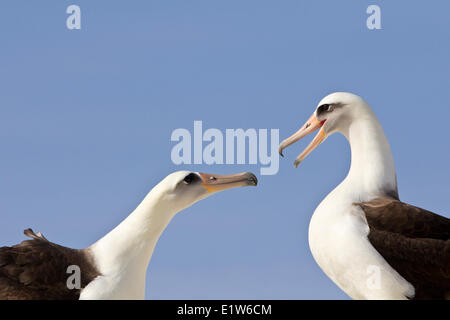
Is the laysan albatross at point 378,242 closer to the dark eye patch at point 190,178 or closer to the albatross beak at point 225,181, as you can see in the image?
the albatross beak at point 225,181

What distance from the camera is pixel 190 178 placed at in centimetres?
1122

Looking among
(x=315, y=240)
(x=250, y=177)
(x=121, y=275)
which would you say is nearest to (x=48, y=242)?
(x=121, y=275)

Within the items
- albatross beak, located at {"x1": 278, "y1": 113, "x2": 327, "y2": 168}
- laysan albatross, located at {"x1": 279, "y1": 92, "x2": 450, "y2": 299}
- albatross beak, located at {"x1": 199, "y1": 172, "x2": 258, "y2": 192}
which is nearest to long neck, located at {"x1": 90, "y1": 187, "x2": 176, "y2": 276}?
albatross beak, located at {"x1": 199, "y1": 172, "x2": 258, "y2": 192}

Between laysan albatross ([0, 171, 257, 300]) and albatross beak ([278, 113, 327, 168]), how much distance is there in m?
0.69

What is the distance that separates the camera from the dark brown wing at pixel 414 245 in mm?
10234

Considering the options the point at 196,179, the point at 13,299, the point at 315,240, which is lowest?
the point at 13,299

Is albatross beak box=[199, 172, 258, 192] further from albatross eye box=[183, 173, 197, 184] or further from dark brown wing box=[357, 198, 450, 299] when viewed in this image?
dark brown wing box=[357, 198, 450, 299]

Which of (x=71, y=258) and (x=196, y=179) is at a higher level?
(x=196, y=179)

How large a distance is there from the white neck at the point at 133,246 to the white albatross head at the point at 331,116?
1.90 meters

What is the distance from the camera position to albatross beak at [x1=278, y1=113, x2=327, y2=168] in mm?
11562

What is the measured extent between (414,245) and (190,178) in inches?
119
